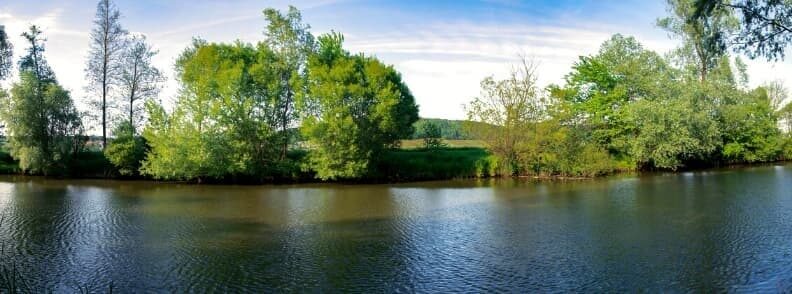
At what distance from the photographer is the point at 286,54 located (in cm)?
3609

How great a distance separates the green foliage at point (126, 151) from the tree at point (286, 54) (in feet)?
32.7

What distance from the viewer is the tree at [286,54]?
35469 millimetres

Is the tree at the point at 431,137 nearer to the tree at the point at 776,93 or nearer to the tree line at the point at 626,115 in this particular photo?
the tree line at the point at 626,115

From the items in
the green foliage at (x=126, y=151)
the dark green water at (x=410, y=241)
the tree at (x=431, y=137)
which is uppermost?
the tree at (x=431, y=137)

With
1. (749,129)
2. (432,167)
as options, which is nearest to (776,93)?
(749,129)

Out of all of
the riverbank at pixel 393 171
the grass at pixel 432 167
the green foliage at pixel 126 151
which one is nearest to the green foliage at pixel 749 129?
the riverbank at pixel 393 171

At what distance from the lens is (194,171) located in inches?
1276

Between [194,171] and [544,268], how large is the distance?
2609 cm

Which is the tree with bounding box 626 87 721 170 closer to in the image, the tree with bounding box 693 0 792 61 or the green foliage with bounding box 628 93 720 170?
the green foliage with bounding box 628 93 720 170

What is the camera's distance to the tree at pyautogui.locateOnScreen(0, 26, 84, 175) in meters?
37.0

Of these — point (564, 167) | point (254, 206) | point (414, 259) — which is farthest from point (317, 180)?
point (414, 259)

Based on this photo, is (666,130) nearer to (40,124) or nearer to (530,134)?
(530,134)

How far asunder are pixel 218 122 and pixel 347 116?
8.11 metres

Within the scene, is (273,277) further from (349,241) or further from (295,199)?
(295,199)
